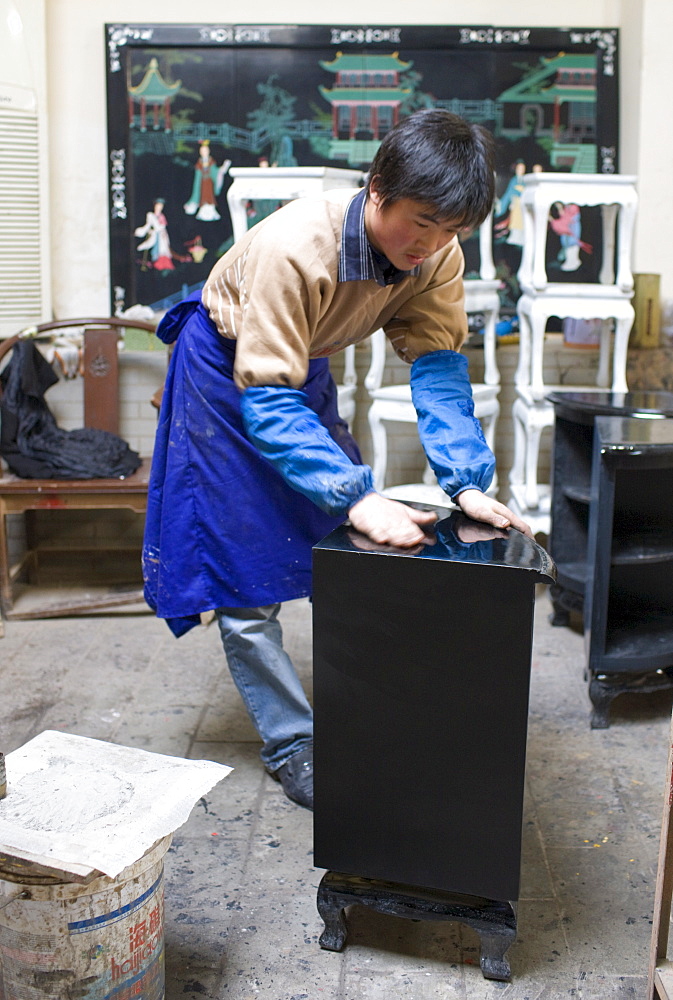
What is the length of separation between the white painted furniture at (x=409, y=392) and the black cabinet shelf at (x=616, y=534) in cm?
48

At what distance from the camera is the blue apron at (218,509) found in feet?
7.18

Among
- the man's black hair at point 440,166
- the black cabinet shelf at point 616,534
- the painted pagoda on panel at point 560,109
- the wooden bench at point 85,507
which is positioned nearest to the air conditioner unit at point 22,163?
the wooden bench at point 85,507

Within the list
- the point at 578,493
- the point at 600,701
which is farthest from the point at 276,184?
the point at 600,701

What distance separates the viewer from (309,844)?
88.7 inches

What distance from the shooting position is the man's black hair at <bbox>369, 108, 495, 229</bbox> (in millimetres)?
1725

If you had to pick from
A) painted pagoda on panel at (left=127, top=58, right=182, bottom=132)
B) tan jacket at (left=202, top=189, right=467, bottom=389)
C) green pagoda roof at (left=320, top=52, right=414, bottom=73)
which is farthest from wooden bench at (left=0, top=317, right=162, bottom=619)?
tan jacket at (left=202, top=189, right=467, bottom=389)

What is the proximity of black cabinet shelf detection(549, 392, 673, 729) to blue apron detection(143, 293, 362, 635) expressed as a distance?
0.94 meters

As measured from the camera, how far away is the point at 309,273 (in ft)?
6.20

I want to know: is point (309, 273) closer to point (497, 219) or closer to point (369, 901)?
point (369, 901)

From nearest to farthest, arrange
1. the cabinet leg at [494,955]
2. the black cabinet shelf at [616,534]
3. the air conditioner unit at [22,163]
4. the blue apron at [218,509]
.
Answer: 1. the cabinet leg at [494,955]
2. the blue apron at [218,509]
3. the black cabinet shelf at [616,534]
4. the air conditioner unit at [22,163]

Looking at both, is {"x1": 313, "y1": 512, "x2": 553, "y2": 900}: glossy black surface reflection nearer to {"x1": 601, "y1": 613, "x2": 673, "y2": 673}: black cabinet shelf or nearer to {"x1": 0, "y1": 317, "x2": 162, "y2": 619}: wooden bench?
{"x1": 601, "y1": 613, "x2": 673, "y2": 673}: black cabinet shelf

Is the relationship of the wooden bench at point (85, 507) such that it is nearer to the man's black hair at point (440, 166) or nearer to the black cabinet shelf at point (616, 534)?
the black cabinet shelf at point (616, 534)

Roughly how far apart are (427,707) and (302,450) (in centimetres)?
52

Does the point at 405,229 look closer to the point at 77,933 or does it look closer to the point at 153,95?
the point at 77,933
